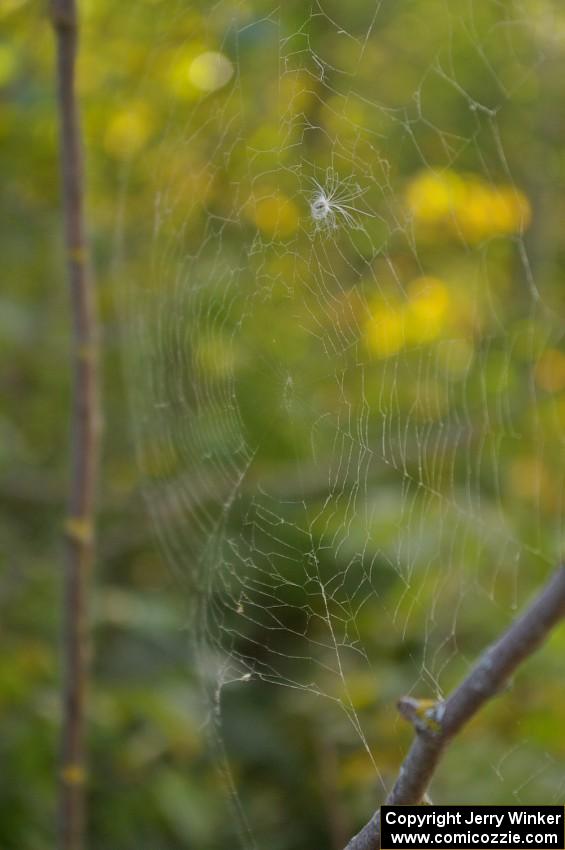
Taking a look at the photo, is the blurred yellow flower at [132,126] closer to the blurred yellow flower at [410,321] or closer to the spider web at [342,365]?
the spider web at [342,365]

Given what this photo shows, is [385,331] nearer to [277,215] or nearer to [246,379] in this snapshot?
[246,379]

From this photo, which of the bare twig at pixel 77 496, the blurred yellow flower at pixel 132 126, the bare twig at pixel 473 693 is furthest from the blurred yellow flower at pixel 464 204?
the bare twig at pixel 473 693

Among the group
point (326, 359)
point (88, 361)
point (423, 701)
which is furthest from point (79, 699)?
point (423, 701)

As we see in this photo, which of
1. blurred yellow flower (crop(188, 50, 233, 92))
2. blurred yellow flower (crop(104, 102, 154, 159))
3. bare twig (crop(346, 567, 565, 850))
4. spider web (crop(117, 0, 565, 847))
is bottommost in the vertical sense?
bare twig (crop(346, 567, 565, 850))

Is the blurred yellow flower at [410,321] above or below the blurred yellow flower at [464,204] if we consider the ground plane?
below

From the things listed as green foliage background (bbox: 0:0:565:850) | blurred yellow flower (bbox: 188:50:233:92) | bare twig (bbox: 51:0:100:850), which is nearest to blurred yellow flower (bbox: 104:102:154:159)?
green foliage background (bbox: 0:0:565:850)

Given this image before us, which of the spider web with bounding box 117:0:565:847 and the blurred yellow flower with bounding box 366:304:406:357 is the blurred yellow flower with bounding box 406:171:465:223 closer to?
the spider web with bounding box 117:0:565:847
